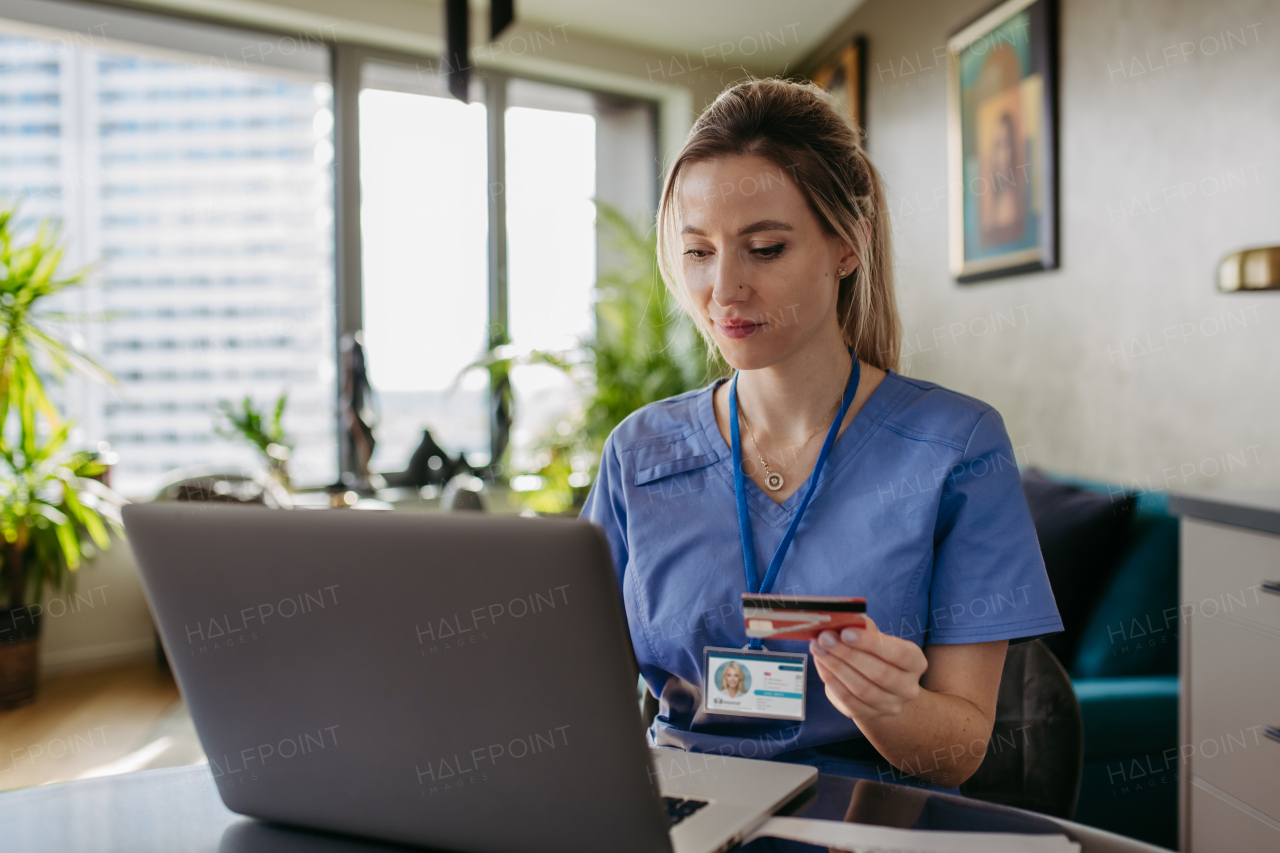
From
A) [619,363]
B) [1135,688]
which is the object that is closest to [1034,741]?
[1135,688]

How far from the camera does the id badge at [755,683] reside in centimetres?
94

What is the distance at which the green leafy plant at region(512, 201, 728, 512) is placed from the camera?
3629 mm

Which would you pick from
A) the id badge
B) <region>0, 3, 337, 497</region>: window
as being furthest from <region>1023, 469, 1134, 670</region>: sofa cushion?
<region>0, 3, 337, 497</region>: window

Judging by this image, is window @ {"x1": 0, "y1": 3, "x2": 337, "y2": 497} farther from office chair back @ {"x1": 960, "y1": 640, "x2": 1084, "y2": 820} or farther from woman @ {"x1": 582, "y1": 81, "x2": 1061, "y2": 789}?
office chair back @ {"x1": 960, "y1": 640, "x2": 1084, "y2": 820}

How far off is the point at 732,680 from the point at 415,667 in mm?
470

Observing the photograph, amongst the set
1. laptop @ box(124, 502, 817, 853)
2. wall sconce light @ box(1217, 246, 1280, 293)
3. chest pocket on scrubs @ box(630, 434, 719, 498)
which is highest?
wall sconce light @ box(1217, 246, 1280, 293)

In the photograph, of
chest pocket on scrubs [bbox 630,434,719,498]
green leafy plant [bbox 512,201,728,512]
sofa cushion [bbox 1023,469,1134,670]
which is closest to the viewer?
chest pocket on scrubs [bbox 630,434,719,498]

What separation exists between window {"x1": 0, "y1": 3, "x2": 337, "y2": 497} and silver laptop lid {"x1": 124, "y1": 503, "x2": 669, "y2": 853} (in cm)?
369

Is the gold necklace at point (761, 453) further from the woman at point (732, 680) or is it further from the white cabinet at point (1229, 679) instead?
the white cabinet at point (1229, 679)

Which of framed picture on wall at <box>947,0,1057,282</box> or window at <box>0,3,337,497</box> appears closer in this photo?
framed picture on wall at <box>947,0,1057,282</box>

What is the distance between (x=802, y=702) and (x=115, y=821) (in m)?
0.65

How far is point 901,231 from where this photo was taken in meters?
3.66

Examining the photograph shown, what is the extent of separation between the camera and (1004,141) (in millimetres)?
2961

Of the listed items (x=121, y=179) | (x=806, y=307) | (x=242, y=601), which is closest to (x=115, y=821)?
(x=242, y=601)
